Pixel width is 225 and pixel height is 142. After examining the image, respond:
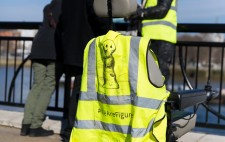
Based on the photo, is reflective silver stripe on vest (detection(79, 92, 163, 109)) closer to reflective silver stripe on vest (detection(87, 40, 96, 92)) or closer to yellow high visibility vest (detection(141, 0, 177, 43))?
reflective silver stripe on vest (detection(87, 40, 96, 92))

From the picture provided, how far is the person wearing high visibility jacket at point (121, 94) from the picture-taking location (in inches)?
126

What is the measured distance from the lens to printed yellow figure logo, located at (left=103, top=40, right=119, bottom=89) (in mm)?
3324

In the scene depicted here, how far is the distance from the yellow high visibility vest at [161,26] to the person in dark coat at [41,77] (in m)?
1.13

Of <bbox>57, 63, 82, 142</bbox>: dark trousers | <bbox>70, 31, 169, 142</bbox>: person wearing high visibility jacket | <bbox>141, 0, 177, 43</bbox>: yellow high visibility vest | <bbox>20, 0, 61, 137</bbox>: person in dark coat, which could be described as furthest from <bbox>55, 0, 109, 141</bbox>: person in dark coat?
<bbox>70, 31, 169, 142</bbox>: person wearing high visibility jacket

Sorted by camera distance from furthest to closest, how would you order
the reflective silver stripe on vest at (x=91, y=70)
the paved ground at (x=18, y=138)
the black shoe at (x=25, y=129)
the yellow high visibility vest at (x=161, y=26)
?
the black shoe at (x=25, y=129) → the paved ground at (x=18, y=138) → the yellow high visibility vest at (x=161, y=26) → the reflective silver stripe on vest at (x=91, y=70)

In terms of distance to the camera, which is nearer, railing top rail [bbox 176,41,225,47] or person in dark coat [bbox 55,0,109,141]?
person in dark coat [bbox 55,0,109,141]

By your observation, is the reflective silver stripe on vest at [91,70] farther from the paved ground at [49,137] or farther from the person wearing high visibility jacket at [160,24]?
the paved ground at [49,137]

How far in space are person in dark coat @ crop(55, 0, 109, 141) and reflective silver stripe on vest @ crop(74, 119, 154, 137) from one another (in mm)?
1294

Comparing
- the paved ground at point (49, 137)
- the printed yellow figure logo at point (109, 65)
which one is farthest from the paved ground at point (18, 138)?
the printed yellow figure logo at point (109, 65)

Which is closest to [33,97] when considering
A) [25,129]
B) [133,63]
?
[25,129]

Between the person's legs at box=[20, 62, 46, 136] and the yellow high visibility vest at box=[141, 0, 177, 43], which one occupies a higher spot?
the yellow high visibility vest at box=[141, 0, 177, 43]

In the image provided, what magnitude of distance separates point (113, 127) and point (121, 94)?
0.82 feet

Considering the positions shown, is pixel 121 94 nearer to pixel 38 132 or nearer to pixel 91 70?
pixel 91 70

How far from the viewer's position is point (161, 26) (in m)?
4.88
